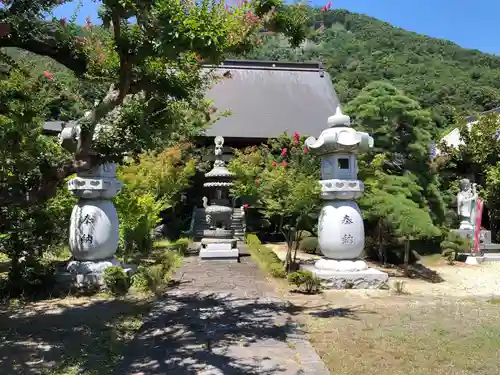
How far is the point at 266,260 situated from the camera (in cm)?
1128

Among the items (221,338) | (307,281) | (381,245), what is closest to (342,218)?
(307,281)

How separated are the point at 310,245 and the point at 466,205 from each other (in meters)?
5.80

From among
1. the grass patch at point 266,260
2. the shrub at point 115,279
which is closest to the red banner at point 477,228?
the grass patch at point 266,260

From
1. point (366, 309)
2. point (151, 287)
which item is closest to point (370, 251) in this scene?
point (366, 309)

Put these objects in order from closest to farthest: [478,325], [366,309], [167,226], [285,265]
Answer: [478,325]
[366,309]
[285,265]
[167,226]

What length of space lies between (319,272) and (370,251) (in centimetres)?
493

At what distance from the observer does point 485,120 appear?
60.4ft

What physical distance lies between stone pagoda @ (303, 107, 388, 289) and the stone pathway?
1.40m

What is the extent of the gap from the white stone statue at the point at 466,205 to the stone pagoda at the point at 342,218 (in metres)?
8.46

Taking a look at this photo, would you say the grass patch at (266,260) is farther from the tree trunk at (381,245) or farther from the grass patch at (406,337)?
the tree trunk at (381,245)

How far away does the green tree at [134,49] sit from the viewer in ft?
13.1

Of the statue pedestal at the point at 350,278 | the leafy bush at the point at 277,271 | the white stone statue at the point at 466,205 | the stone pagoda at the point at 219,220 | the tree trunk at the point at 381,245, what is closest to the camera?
the statue pedestal at the point at 350,278

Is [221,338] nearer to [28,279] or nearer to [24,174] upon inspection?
[24,174]

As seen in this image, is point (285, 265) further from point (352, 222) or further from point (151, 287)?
point (151, 287)
